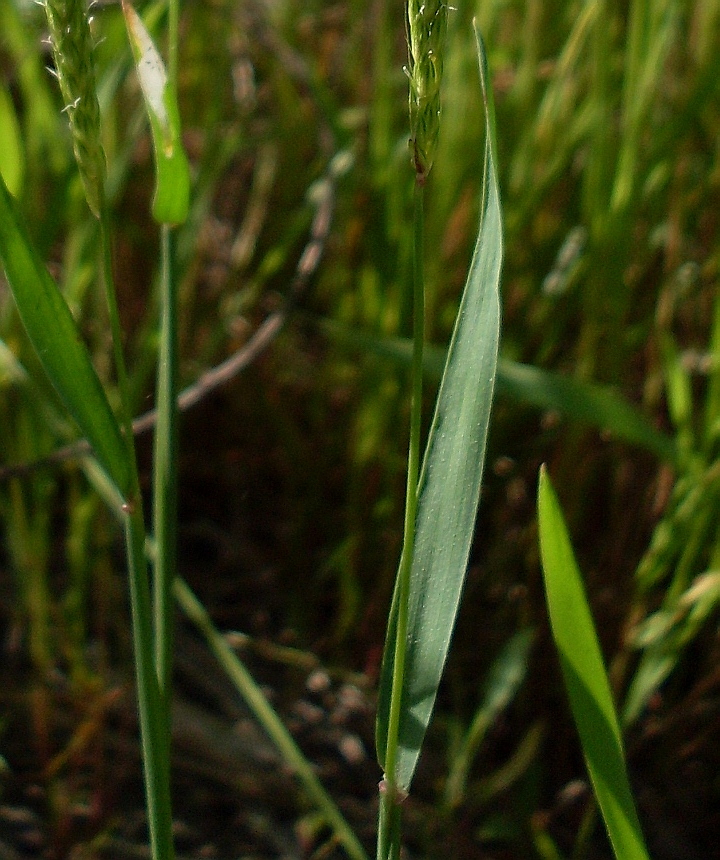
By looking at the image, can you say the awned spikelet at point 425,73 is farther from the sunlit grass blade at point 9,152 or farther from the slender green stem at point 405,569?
the sunlit grass blade at point 9,152

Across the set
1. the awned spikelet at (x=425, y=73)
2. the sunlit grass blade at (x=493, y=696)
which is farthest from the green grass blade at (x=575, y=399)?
the awned spikelet at (x=425, y=73)

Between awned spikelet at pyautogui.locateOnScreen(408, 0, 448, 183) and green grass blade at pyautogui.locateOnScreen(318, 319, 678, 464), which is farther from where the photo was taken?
green grass blade at pyautogui.locateOnScreen(318, 319, 678, 464)

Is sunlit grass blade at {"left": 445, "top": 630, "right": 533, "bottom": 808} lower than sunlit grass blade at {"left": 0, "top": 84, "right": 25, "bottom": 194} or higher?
lower

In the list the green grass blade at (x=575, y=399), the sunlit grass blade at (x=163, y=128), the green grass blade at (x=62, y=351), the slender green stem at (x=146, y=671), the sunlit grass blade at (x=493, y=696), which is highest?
the sunlit grass blade at (x=163, y=128)

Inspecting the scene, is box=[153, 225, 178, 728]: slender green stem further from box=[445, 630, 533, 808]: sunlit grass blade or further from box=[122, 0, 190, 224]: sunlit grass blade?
box=[445, 630, 533, 808]: sunlit grass blade

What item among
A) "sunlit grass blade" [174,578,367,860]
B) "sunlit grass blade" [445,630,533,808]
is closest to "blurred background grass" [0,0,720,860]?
"sunlit grass blade" [445,630,533,808]
